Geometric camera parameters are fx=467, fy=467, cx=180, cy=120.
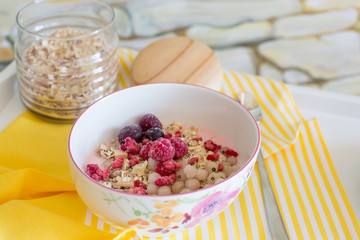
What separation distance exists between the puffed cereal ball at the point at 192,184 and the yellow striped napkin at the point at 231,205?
0.07 meters

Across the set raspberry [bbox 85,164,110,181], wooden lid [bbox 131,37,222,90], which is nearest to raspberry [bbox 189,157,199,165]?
raspberry [bbox 85,164,110,181]

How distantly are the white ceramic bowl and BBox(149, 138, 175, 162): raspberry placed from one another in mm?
95

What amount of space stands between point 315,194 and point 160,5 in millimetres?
1115

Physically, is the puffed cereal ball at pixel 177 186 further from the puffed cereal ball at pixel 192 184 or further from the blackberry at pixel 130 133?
the blackberry at pixel 130 133

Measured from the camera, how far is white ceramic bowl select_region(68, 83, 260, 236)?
53cm

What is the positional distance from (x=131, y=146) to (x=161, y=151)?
0.21 ft

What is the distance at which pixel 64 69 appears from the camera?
78 cm

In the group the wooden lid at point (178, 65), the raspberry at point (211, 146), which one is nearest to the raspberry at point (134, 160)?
the raspberry at point (211, 146)

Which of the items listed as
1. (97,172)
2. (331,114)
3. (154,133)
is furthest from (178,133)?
(331,114)

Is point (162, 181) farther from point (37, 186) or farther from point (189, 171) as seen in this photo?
point (37, 186)

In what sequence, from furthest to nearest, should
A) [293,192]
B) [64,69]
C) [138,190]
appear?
[64,69] → [293,192] → [138,190]

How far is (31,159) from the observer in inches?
28.6

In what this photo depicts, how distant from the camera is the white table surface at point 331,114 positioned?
0.75 m

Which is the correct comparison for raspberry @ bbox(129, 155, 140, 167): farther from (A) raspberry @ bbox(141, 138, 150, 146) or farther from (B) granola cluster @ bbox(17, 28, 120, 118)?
(B) granola cluster @ bbox(17, 28, 120, 118)
